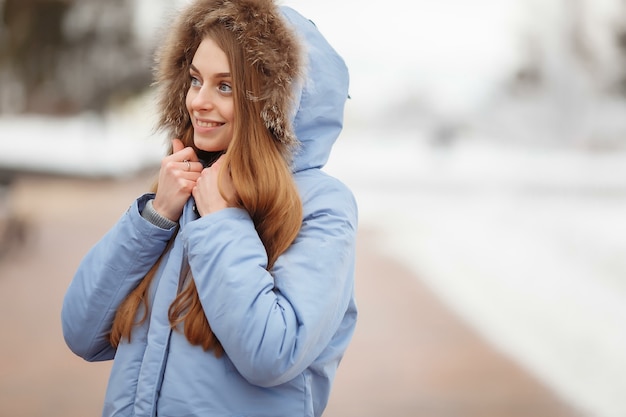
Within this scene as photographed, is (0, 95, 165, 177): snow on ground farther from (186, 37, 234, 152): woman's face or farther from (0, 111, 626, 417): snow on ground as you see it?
(186, 37, 234, 152): woman's face

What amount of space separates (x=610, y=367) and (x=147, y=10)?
6.80 m

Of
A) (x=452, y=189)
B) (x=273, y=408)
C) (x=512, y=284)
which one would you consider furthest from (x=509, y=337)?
(x=452, y=189)

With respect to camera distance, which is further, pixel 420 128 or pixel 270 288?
pixel 420 128

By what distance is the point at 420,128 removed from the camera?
891 centimetres

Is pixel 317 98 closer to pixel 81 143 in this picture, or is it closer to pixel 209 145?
pixel 209 145

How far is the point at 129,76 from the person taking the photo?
9.01m

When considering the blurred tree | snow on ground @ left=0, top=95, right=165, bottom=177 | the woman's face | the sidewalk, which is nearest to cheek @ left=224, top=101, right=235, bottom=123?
the woman's face

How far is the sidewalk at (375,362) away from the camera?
3150mm

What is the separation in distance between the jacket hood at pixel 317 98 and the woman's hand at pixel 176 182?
139 mm

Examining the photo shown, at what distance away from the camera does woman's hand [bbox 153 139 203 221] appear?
1.03 metres

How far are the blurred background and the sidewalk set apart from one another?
46 cm

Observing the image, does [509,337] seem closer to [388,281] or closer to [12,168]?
[388,281]

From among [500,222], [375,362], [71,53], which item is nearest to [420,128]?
[500,222]

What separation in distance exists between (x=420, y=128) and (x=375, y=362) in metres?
5.39
